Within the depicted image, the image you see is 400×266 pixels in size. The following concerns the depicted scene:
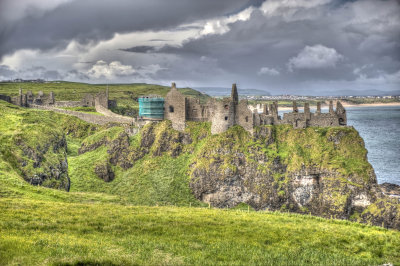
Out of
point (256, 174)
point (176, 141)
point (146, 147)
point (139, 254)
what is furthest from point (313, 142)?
point (139, 254)

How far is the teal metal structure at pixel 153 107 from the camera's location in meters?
78.8

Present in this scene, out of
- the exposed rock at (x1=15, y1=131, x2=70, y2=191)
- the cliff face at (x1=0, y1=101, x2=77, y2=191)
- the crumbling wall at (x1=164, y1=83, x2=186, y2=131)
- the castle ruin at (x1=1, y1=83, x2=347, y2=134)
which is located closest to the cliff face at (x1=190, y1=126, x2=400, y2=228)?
the castle ruin at (x1=1, y1=83, x2=347, y2=134)

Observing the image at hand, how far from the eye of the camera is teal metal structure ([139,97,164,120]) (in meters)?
78.8

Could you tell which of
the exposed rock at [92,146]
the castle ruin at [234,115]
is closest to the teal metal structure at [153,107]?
the castle ruin at [234,115]

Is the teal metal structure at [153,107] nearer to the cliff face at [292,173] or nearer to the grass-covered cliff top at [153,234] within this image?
the cliff face at [292,173]

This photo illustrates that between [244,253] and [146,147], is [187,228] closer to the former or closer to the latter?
[244,253]

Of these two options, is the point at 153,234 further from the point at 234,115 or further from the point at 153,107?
the point at 153,107

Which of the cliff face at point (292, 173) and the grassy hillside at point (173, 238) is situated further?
the cliff face at point (292, 173)

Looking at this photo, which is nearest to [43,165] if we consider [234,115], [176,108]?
[176,108]

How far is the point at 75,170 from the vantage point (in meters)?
69.1

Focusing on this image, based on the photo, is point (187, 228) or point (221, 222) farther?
point (221, 222)

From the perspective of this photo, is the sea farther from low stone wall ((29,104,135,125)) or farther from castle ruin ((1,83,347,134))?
low stone wall ((29,104,135,125))

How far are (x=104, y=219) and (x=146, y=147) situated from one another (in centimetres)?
5117

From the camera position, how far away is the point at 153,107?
79375 millimetres
